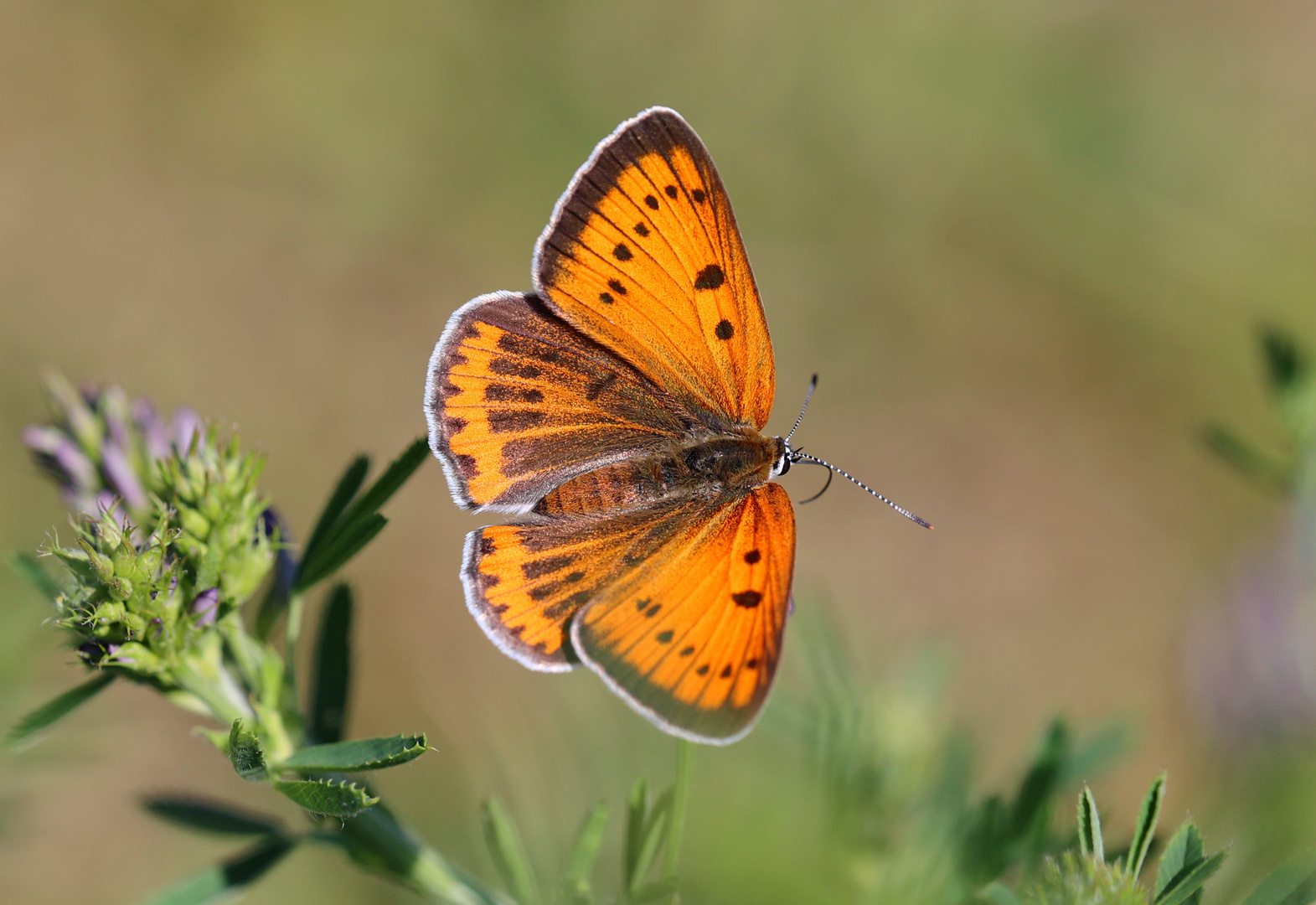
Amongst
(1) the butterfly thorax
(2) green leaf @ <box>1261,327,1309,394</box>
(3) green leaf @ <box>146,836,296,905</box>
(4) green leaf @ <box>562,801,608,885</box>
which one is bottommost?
(3) green leaf @ <box>146,836,296,905</box>

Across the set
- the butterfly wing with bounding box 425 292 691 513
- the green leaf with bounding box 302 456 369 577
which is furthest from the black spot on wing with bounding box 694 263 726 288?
the green leaf with bounding box 302 456 369 577

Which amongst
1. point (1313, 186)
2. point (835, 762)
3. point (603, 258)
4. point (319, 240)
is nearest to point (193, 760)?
point (319, 240)

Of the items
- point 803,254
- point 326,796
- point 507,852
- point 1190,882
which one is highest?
point 803,254

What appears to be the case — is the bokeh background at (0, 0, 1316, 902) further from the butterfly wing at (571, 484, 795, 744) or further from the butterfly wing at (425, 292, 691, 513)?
the butterfly wing at (571, 484, 795, 744)

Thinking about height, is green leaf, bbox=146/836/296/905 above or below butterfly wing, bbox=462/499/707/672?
below

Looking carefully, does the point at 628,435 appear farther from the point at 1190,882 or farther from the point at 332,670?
the point at 1190,882

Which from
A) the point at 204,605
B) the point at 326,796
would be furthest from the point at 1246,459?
the point at 204,605

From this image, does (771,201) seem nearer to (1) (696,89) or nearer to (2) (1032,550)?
(1) (696,89)

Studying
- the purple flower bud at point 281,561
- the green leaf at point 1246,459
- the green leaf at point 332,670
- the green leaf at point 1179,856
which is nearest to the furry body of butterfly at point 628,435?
the green leaf at point 332,670
